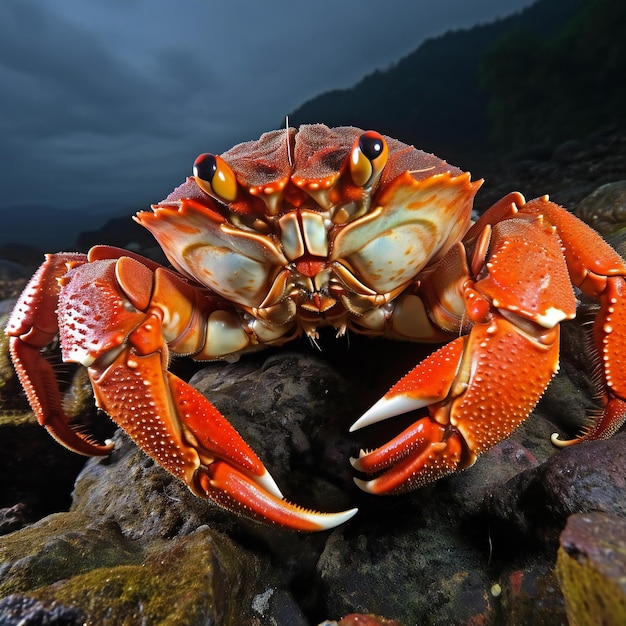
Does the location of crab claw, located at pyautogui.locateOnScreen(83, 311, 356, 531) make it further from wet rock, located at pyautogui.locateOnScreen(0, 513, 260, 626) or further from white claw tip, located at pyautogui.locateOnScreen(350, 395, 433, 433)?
white claw tip, located at pyautogui.locateOnScreen(350, 395, 433, 433)

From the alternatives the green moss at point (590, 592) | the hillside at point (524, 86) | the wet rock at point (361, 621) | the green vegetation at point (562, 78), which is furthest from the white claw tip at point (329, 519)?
the green vegetation at point (562, 78)

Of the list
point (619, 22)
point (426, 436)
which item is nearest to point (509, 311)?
point (426, 436)

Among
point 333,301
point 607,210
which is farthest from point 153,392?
point 607,210

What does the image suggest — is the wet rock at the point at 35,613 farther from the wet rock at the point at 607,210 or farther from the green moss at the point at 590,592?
the wet rock at the point at 607,210

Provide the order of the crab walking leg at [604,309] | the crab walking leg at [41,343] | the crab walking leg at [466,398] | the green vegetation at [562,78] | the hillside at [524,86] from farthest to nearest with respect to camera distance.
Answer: the hillside at [524,86] < the green vegetation at [562,78] < the crab walking leg at [41,343] < the crab walking leg at [604,309] < the crab walking leg at [466,398]

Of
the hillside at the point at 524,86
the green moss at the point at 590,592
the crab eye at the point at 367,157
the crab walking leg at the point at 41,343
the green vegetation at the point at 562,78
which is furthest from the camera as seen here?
the hillside at the point at 524,86

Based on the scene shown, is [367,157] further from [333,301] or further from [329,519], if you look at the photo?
[329,519]
